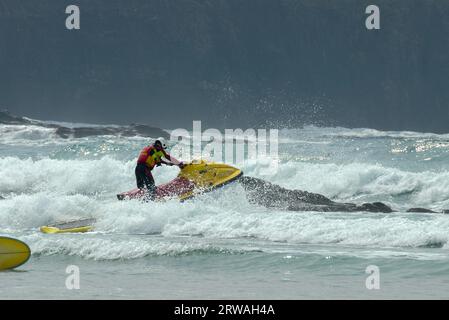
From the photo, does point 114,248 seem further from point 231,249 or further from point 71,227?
point 71,227

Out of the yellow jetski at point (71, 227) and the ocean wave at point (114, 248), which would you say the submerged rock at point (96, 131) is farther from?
the ocean wave at point (114, 248)

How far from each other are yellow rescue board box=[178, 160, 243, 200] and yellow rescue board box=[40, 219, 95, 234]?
2.32 metres

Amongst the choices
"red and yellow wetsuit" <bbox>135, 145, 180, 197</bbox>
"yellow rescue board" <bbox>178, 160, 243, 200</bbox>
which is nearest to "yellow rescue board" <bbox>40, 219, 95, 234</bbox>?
"red and yellow wetsuit" <bbox>135, 145, 180, 197</bbox>

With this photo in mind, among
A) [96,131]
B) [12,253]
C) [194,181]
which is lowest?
[12,253]

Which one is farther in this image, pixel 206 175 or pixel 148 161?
pixel 206 175

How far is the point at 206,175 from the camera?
2131 cm

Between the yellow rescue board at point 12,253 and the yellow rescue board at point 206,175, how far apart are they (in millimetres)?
6614

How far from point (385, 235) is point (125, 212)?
18.1 ft

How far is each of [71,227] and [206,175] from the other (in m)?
3.51

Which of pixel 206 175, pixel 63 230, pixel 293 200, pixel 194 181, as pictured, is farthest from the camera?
pixel 293 200

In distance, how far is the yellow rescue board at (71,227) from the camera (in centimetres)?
1884

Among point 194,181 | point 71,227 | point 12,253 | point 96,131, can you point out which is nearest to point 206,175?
point 194,181

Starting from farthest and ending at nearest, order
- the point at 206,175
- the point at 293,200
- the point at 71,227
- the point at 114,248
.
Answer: the point at 293,200, the point at 206,175, the point at 71,227, the point at 114,248

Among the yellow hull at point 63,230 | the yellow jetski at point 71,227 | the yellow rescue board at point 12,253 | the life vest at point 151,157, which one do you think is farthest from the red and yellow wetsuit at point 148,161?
the yellow rescue board at point 12,253
